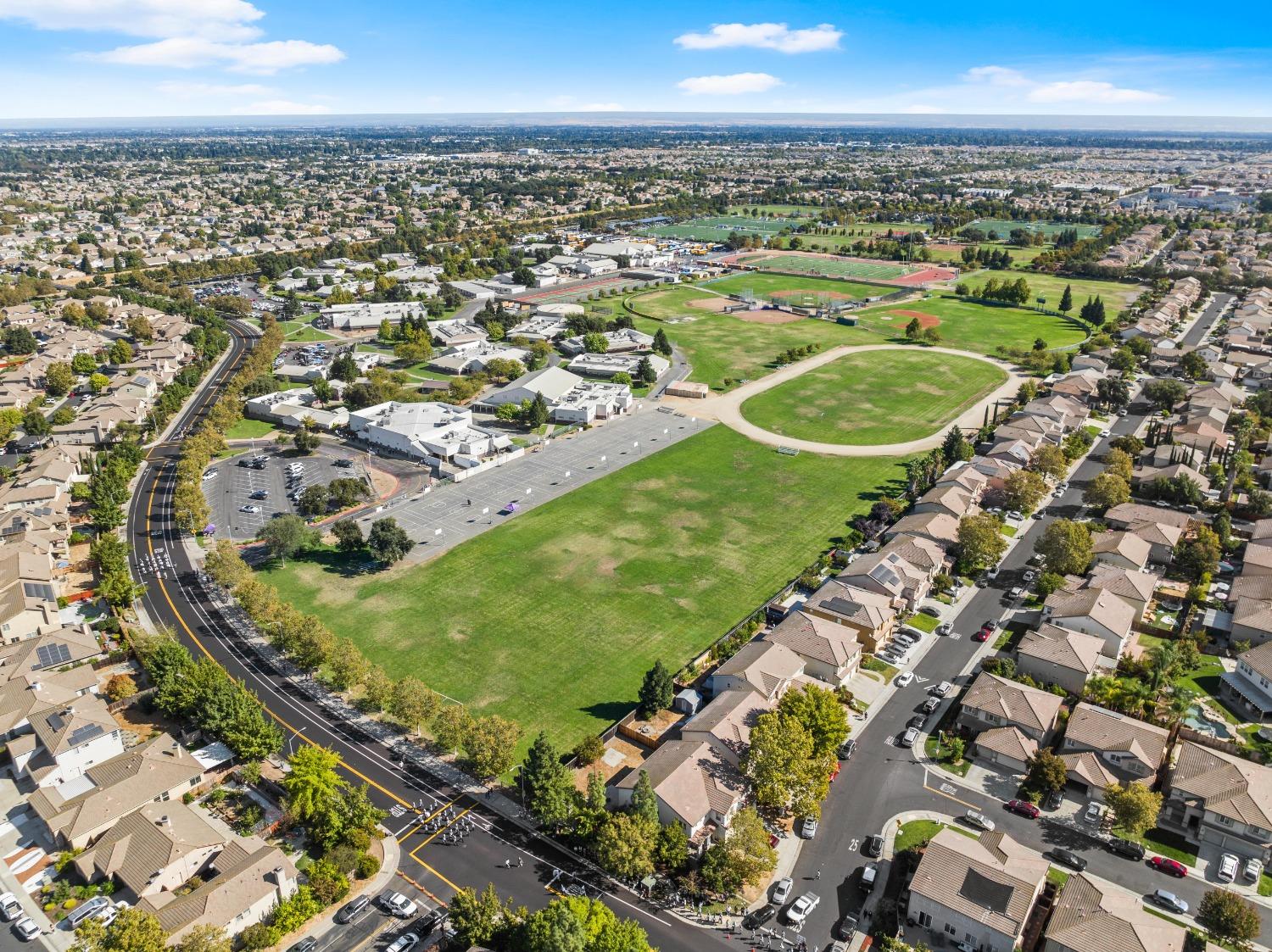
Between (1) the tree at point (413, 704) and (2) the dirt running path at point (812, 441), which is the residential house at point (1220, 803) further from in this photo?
(2) the dirt running path at point (812, 441)

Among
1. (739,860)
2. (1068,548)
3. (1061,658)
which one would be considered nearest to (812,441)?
(1068,548)

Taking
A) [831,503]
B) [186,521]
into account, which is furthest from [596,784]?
[186,521]

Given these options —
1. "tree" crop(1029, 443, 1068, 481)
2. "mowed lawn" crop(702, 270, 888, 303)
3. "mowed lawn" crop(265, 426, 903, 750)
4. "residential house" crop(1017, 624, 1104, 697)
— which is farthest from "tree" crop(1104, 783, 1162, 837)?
A: "mowed lawn" crop(702, 270, 888, 303)

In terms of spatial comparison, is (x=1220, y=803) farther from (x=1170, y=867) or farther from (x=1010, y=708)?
→ (x=1010, y=708)

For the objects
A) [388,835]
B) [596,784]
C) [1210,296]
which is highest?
[1210,296]

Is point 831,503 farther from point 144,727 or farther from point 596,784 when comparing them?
point 144,727

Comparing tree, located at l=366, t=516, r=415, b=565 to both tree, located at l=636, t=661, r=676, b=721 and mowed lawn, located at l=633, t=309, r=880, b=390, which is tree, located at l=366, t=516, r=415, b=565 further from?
mowed lawn, located at l=633, t=309, r=880, b=390
